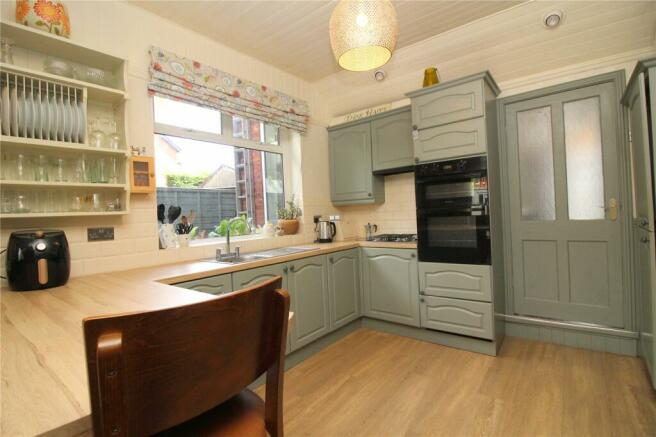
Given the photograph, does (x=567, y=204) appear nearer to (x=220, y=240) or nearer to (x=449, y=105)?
(x=449, y=105)

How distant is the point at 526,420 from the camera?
5.36ft

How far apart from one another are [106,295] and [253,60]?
2.41m

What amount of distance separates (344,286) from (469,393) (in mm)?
1257

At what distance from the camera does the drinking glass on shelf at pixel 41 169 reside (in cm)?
169

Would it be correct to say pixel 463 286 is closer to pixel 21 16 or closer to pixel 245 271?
pixel 245 271

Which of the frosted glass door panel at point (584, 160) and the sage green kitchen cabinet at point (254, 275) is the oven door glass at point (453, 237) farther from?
the sage green kitchen cabinet at point (254, 275)

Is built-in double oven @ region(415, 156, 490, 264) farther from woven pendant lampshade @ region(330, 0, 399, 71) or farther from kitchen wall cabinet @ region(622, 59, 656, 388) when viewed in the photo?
woven pendant lampshade @ region(330, 0, 399, 71)

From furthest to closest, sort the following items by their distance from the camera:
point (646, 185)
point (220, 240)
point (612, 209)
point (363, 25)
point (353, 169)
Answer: point (353, 169), point (220, 240), point (612, 209), point (646, 185), point (363, 25)

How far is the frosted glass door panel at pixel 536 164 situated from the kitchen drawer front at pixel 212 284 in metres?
2.44

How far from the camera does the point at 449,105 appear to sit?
8.14 feet

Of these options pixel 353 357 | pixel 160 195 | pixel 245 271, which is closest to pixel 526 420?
pixel 353 357

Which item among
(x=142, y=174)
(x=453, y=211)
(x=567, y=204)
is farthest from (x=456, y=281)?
(x=142, y=174)

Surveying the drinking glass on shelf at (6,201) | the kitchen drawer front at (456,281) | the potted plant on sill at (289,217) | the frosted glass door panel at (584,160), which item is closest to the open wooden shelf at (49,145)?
the drinking glass on shelf at (6,201)

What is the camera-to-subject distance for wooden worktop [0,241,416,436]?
511 millimetres
